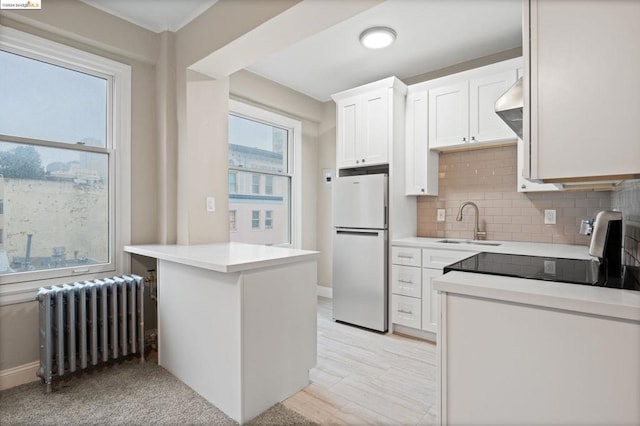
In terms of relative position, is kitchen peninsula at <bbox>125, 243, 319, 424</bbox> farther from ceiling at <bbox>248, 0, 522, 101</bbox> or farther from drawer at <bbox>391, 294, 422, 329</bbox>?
ceiling at <bbox>248, 0, 522, 101</bbox>

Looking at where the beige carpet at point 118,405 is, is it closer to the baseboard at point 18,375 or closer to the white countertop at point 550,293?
the baseboard at point 18,375

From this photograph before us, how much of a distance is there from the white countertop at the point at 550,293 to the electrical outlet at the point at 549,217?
1964 mm

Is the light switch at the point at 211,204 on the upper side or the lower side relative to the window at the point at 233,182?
lower

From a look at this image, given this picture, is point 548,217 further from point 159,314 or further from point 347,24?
point 159,314

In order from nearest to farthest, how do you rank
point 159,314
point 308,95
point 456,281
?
point 456,281 < point 159,314 < point 308,95

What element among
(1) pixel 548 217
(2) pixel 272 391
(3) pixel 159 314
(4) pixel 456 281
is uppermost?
(1) pixel 548 217

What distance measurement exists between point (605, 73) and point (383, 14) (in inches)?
70.5

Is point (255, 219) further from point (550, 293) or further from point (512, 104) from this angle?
point (550, 293)

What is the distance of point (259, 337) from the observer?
5.99 feet

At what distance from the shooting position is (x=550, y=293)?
3.56 feet

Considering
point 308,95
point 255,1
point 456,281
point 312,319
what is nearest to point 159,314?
point 312,319

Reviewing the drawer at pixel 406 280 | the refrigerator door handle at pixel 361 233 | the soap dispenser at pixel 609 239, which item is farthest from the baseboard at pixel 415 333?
the soap dispenser at pixel 609 239

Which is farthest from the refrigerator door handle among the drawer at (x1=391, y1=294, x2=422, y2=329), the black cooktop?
the black cooktop

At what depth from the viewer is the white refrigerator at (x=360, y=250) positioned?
10.4 feet
